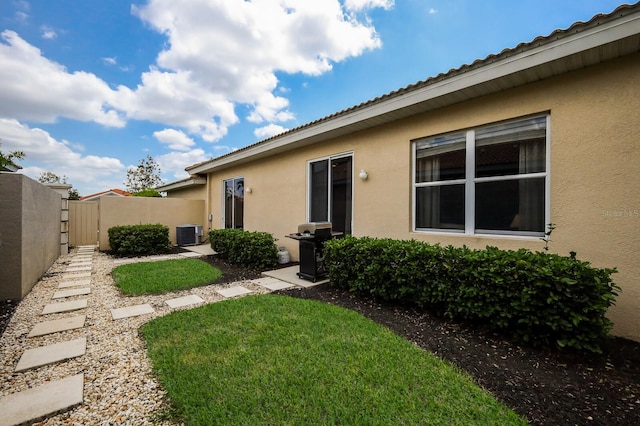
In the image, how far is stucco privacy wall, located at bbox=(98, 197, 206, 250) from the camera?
11.6 m

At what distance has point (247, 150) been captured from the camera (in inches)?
372

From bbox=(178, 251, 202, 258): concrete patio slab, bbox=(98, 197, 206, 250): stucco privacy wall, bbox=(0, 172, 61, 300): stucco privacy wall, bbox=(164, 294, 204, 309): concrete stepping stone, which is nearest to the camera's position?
bbox=(164, 294, 204, 309): concrete stepping stone

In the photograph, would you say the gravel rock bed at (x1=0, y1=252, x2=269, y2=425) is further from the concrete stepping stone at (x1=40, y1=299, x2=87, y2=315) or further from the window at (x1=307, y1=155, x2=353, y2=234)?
the window at (x1=307, y1=155, x2=353, y2=234)

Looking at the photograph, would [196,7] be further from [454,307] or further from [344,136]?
[454,307]

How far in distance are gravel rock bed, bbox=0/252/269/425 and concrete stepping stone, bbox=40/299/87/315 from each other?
0.10 metres

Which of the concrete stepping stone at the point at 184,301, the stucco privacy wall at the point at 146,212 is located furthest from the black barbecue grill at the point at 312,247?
the stucco privacy wall at the point at 146,212

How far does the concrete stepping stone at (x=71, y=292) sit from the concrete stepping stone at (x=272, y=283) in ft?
11.0

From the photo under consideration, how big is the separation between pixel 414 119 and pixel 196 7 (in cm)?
666

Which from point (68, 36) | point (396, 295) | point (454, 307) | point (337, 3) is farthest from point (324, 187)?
point (68, 36)

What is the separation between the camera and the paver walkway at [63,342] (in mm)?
2240

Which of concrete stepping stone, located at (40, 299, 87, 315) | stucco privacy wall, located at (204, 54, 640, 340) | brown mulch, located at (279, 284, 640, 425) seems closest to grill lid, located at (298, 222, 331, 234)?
stucco privacy wall, located at (204, 54, 640, 340)

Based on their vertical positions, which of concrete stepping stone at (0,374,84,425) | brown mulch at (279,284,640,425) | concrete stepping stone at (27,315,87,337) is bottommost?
concrete stepping stone at (27,315,87,337)

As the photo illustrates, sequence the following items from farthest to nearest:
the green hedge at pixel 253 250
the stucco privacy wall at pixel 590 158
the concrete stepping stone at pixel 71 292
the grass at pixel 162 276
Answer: the green hedge at pixel 253 250 < the grass at pixel 162 276 < the concrete stepping stone at pixel 71 292 < the stucco privacy wall at pixel 590 158

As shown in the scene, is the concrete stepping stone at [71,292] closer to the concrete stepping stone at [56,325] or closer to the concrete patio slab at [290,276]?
the concrete stepping stone at [56,325]
